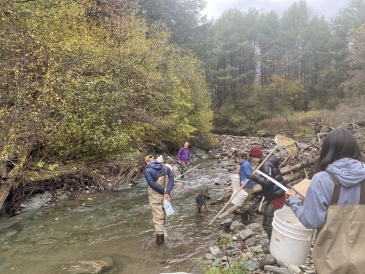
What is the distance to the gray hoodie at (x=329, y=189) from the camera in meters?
2.34

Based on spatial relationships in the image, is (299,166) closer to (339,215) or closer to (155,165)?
(155,165)

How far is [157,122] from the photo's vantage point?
1586 centimetres

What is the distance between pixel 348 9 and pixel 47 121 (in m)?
44.5

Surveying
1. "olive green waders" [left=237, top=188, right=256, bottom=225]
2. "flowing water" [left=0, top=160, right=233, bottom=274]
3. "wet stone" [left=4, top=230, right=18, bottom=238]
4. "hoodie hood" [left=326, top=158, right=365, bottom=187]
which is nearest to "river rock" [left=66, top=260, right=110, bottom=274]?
"flowing water" [left=0, top=160, right=233, bottom=274]

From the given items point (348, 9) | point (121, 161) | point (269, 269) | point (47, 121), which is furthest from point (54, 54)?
point (348, 9)

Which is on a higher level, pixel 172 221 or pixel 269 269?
pixel 269 269

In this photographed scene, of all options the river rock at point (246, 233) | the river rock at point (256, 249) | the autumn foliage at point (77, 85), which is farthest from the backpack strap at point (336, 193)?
the autumn foliage at point (77, 85)

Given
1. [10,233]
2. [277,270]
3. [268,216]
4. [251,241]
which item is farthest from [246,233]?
[10,233]

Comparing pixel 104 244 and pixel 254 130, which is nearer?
pixel 104 244

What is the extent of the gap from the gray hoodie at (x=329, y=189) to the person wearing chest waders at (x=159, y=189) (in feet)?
13.1

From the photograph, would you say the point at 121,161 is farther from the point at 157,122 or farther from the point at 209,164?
the point at 209,164

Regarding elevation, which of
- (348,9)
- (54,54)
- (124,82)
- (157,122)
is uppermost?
(348,9)

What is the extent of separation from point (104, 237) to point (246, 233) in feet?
11.5

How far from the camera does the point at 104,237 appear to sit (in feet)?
22.1
